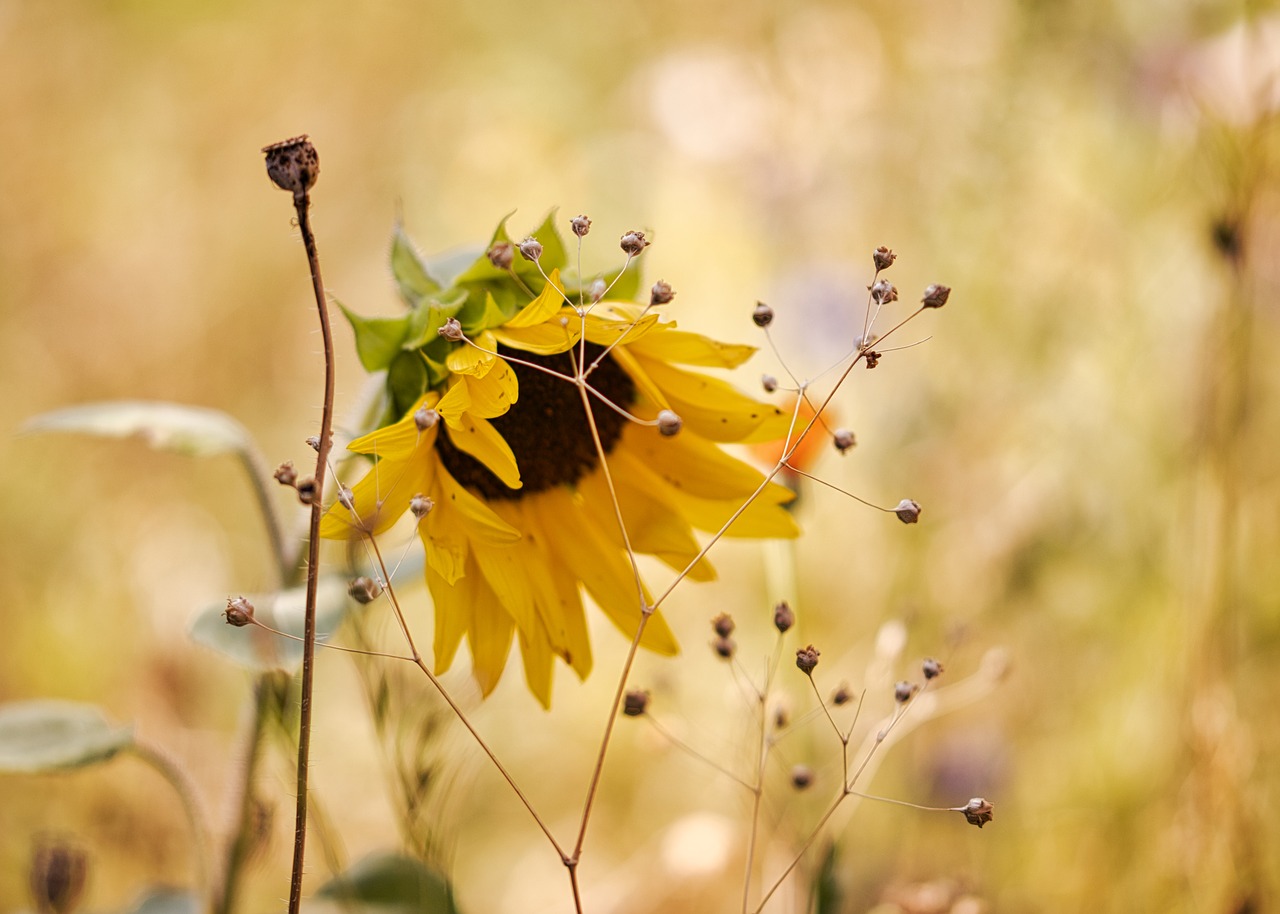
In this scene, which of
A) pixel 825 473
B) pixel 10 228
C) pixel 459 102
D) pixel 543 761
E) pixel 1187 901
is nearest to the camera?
pixel 1187 901

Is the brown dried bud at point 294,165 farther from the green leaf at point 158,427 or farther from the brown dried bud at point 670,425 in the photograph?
the green leaf at point 158,427

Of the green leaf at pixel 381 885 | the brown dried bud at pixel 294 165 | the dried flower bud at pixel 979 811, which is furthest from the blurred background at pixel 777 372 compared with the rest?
the brown dried bud at pixel 294 165

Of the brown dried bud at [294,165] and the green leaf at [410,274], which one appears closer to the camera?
the brown dried bud at [294,165]

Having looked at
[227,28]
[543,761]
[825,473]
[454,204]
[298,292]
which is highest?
[227,28]

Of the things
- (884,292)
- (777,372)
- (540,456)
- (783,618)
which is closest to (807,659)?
(783,618)

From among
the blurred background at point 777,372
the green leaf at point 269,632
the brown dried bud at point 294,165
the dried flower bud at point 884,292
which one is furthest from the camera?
the blurred background at point 777,372

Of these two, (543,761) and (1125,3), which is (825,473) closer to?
(543,761)

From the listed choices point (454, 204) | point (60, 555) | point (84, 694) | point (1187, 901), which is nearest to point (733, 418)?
point (1187, 901)
